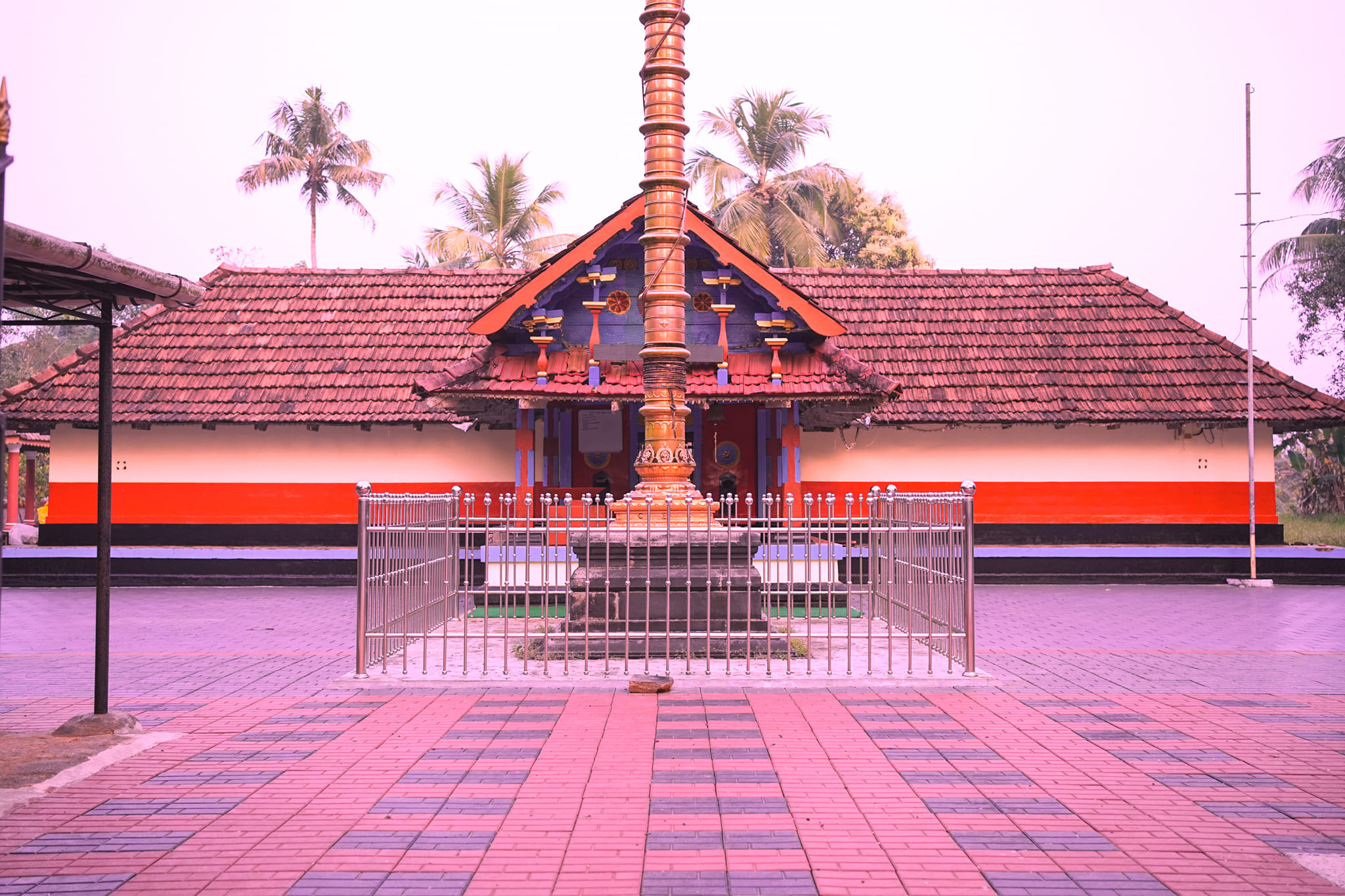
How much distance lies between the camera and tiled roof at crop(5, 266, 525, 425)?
1795cm

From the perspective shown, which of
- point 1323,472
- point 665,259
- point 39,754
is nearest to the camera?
point 39,754

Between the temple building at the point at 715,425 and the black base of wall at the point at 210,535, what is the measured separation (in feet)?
0.12

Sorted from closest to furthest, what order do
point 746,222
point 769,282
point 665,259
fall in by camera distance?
point 665,259 → point 769,282 → point 746,222

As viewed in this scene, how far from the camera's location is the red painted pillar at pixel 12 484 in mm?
25719

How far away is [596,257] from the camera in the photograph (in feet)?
50.7

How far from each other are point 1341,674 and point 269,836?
8683 millimetres

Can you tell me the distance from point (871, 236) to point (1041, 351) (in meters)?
19.6

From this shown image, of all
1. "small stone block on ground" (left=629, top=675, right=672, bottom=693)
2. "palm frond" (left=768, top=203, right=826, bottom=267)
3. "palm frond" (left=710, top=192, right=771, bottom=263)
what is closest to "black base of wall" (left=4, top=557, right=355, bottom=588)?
"small stone block on ground" (left=629, top=675, right=672, bottom=693)

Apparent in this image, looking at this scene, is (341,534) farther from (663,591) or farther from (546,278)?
(663,591)

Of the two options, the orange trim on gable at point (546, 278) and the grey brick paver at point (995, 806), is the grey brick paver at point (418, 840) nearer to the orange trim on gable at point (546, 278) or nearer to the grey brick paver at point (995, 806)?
the grey brick paver at point (995, 806)

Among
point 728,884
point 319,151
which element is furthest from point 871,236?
point 728,884

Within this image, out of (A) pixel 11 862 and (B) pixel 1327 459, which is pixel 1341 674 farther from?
(B) pixel 1327 459

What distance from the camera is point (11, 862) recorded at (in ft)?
14.8

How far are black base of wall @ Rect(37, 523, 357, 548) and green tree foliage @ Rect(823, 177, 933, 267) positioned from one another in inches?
899
